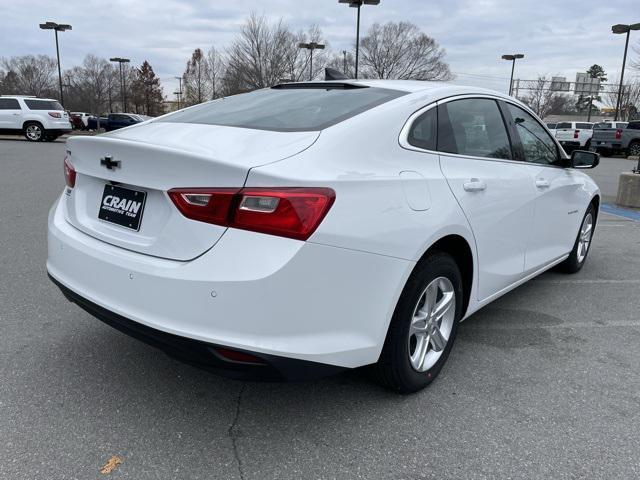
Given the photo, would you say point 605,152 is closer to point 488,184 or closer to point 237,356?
point 488,184

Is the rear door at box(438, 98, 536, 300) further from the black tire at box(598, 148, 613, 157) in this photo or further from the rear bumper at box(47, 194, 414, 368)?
the black tire at box(598, 148, 613, 157)

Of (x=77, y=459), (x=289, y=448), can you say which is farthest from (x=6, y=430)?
(x=289, y=448)

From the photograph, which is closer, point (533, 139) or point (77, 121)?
point (533, 139)

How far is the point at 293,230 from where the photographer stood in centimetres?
206

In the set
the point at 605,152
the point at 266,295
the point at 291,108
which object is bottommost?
the point at 605,152

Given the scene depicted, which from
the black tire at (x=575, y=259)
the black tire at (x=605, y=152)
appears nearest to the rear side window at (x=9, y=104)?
the black tire at (x=575, y=259)

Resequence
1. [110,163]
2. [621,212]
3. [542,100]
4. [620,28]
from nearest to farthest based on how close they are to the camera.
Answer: [110,163]
[621,212]
[620,28]
[542,100]

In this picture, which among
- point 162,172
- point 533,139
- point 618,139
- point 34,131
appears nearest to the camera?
point 162,172

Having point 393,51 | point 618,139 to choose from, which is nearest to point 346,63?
point 393,51

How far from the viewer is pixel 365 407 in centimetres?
272

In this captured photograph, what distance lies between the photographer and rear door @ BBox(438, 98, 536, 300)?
115 inches

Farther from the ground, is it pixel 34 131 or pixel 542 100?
pixel 542 100

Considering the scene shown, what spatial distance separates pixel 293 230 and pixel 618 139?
2699 centimetres

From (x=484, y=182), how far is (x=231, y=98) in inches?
65.9
